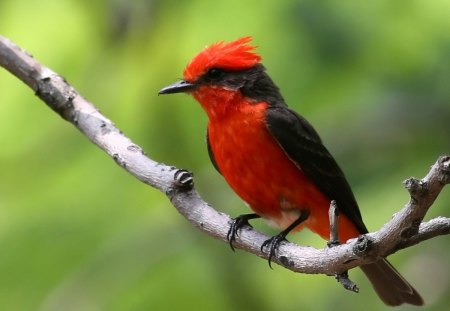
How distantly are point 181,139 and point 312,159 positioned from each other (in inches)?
37.6

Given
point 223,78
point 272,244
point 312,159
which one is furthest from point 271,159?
point 272,244

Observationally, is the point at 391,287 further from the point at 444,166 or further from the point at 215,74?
the point at 444,166

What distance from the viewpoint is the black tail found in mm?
5246

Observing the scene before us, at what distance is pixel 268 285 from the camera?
6.08m

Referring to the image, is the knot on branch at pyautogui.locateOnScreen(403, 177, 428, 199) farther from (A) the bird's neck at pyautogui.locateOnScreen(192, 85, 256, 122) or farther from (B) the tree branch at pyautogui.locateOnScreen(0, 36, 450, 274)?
(A) the bird's neck at pyautogui.locateOnScreen(192, 85, 256, 122)

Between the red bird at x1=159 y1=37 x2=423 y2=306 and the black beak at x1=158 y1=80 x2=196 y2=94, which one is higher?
the black beak at x1=158 y1=80 x2=196 y2=94

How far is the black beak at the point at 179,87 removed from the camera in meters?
5.37

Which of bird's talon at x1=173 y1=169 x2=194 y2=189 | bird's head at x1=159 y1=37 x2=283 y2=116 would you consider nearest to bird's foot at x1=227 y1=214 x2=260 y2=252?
bird's talon at x1=173 y1=169 x2=194 y2=189

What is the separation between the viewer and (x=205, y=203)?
4535 millimetres

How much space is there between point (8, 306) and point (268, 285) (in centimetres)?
168

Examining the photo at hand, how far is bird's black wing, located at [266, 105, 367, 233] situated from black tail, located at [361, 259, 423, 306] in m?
0.24

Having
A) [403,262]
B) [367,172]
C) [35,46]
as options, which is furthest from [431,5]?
[35,46]

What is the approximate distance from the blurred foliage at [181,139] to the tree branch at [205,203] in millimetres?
1007

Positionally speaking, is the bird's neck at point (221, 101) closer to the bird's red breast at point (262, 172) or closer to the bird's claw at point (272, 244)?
the bird's red breast at point (262, 172)
